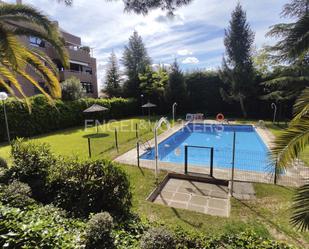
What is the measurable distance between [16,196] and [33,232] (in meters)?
1.66

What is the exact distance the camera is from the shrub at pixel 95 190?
4422mm

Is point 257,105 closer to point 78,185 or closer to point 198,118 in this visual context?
point 198,118

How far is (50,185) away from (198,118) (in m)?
17.3

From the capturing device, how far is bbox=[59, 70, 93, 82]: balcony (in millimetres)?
25281

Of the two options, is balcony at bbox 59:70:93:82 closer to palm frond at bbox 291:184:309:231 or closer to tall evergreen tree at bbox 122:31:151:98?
tall evergreen tree at bbox 122:31:151:98

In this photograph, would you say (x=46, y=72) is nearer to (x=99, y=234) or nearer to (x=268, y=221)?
(x=99, y=234)

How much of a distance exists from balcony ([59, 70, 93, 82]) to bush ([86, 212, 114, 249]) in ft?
82.7

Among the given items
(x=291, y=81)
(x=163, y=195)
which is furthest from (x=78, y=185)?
(x=291, y=81)

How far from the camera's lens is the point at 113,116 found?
23.2 m

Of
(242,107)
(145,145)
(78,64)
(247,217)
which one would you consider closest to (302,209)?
(247,217)

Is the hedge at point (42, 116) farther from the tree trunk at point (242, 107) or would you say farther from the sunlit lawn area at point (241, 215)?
the tree trunk at point (242, 107)

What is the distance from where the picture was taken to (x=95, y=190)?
4453 mm

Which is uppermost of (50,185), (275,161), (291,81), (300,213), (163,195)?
(291,81)

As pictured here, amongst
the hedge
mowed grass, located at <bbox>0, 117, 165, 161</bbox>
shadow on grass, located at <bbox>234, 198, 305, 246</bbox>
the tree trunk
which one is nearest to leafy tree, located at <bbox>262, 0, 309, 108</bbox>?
the tree trunk
